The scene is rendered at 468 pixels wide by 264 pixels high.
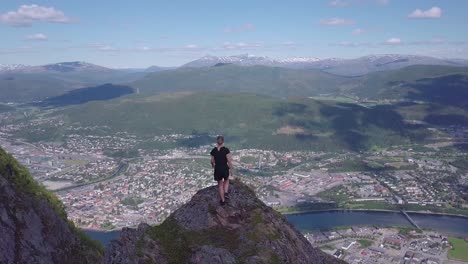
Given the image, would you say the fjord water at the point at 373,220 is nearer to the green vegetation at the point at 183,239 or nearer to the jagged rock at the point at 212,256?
the green vegetation at the point at 183,239

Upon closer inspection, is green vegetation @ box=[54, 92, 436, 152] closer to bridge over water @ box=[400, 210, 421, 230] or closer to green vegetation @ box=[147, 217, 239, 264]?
bridge over water @ box=[400, 210, 421, 230]

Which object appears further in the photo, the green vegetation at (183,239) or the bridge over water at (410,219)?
the bridge over water at (410,219)

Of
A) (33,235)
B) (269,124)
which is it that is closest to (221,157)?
(33,235)

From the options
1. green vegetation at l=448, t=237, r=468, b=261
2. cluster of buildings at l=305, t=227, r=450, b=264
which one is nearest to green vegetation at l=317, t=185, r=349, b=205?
cluster of buildings at l=305, t=227, r=450, b=264

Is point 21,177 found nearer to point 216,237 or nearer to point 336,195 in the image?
point 216,237

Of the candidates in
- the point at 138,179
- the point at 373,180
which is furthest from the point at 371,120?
the point at 138,179

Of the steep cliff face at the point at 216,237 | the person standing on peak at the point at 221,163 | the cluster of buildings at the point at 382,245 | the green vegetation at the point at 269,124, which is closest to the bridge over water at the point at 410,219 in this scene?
the cluster of buildings at the point at 382,245
